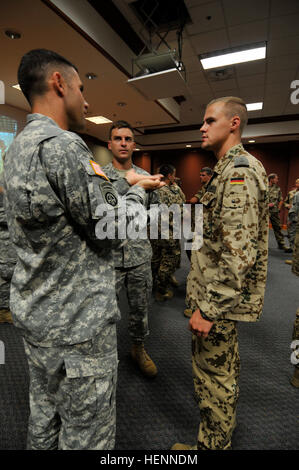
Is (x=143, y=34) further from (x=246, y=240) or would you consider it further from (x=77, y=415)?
(x=77, y=415)

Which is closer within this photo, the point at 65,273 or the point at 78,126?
the point at 65,273

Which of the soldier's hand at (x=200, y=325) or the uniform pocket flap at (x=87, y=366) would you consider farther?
the soldier's hand at (x=200, y=325)

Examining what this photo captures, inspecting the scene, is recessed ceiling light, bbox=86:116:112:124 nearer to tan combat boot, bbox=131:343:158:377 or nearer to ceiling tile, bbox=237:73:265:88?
ceiling tile, bbox=237:73:265:88

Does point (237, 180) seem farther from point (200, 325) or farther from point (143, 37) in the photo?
point (143, 37)

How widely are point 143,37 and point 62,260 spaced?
4.12 meters

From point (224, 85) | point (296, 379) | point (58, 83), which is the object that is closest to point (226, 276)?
point (58, 83)

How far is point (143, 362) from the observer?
1.79 m

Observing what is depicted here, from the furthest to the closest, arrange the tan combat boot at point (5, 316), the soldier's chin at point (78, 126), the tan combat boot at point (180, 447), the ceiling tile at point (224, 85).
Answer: the ceiling tile at point (224, 85)
the tan combat boot at point (5, 316)
the tan combat boot at point (180, 447)
the soldier's chin at point (78, 126)

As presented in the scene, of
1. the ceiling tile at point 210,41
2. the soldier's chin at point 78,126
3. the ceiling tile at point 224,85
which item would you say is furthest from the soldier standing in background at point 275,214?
the soldier's chin at point 78,126

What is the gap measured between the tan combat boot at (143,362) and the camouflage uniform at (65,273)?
1.00m

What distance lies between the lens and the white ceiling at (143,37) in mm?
2688

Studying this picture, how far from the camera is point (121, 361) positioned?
1917 millimetres

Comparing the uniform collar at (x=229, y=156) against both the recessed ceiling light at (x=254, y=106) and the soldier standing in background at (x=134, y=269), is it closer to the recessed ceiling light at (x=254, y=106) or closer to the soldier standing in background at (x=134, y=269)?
the soldier standing in background at (x=134, y=269)
